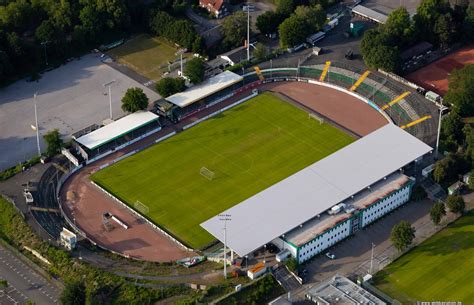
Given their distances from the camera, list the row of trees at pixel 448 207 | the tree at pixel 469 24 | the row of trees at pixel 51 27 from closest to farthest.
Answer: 1. the row of trees at pixel 448 207
2. the row of trees at pixel 51 27
3. the tree at pixel 469 24

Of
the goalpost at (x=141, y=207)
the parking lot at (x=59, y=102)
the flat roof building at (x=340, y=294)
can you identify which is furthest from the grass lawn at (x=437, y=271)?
the parking lot at (x=59, y=102)

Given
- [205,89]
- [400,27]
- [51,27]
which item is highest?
[51,27]

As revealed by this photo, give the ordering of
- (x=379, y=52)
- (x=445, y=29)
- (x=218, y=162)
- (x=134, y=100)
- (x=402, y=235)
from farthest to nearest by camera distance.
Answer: (x=445, y=29), (x=379, y=52), (x=134, y=100), (x=218, y=162), (x=402, y=235)

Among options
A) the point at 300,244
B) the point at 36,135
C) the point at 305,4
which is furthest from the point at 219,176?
the point at 305,4

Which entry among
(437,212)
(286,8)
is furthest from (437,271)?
(286,8)

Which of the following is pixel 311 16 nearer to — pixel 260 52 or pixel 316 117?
pixel 260 52

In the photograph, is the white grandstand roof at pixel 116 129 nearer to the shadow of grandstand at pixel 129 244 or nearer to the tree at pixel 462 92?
the shadow of grandstand at pixel 129 244

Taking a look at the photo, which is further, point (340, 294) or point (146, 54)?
point (146, 54)

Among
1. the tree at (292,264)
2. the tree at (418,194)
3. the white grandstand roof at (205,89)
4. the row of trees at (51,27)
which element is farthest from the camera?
the row of trees at (51,27)

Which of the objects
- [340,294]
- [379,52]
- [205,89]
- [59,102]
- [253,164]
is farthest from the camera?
[379,52]
